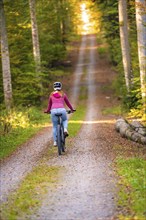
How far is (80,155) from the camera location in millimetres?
12250

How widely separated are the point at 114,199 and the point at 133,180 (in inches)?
45.1

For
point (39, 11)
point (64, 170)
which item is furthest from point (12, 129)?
point (39, 11)

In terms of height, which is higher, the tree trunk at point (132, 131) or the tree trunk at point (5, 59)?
the tree trunk at point (5, 59)

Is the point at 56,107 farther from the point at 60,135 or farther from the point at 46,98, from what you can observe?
the point at 46,98

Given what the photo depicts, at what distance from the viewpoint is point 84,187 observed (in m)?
8.68

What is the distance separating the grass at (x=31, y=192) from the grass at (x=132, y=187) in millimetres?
1542

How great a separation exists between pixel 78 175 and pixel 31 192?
1.72m

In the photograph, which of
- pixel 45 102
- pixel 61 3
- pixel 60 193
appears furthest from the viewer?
pixel 61 3

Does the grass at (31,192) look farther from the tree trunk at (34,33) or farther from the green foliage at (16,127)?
the tree trunk at (34,33)

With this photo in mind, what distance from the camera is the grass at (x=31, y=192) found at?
23.8 feet

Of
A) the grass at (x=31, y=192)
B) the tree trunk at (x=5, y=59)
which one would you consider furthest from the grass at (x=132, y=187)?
the tree trunk at (x=5, y=59)

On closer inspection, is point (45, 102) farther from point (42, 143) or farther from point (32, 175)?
point (32, 175)

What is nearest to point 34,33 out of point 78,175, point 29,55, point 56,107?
point 29,55

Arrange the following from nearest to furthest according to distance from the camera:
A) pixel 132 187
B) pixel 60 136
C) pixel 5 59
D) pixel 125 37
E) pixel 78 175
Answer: pixel 132 187
pixel 78 175
pixel 60 136
pixel 5 59
pixel 125 37
